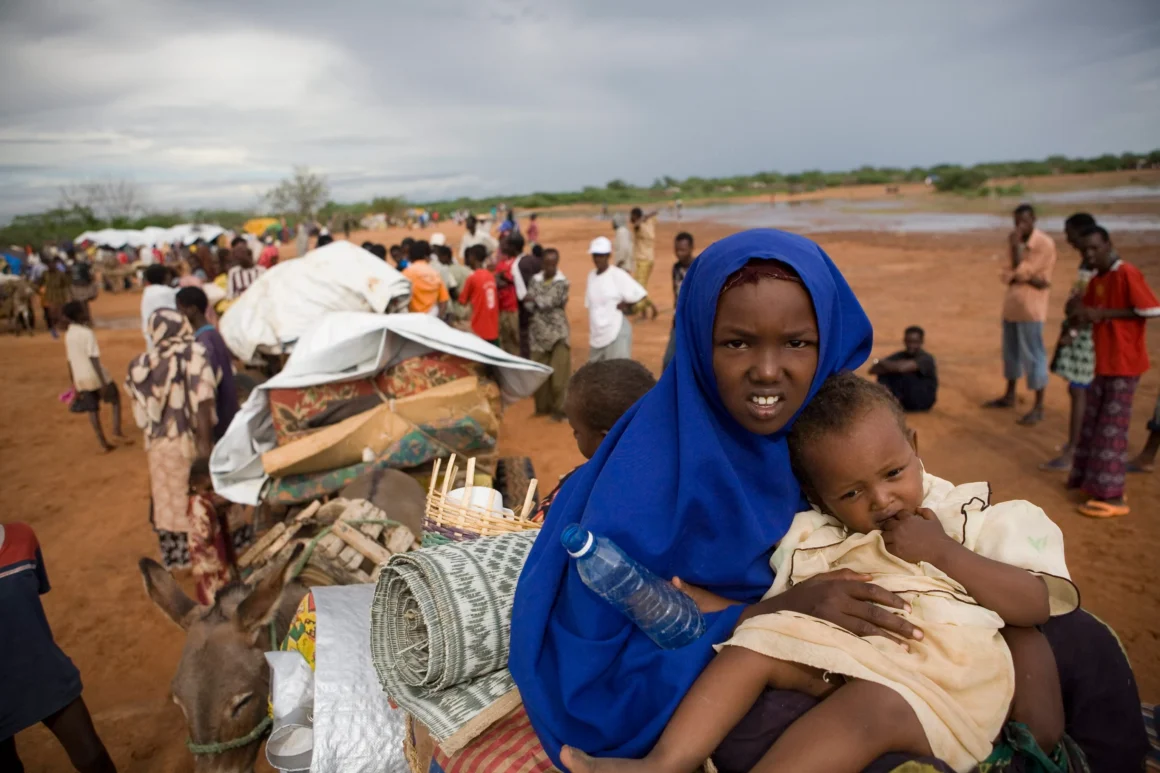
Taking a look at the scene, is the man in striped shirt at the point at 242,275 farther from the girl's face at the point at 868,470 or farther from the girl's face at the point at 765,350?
the girl's face at the point at 868,470

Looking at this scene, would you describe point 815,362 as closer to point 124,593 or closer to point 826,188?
point 124,593

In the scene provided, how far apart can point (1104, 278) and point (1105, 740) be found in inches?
227

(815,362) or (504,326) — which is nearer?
(815,362)

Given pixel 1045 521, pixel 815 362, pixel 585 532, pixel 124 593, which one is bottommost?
pixel 124 593

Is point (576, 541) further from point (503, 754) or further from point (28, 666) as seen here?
point (28, 666)

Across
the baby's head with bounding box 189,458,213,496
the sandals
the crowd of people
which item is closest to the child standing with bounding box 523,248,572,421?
the crowd of people

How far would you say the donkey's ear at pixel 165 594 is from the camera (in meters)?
2.88

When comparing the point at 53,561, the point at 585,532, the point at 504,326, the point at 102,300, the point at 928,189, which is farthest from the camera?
the point at 928,189

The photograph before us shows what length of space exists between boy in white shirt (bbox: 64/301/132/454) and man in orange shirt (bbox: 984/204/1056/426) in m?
11.8

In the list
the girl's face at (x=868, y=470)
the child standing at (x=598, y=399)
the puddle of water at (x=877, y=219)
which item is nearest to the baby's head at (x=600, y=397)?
the child standing at (x=598, y=399)

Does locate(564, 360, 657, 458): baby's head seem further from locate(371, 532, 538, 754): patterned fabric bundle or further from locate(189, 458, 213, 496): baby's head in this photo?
locate(189, 458, 213, 496): baby's head

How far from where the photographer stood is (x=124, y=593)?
5.95 m

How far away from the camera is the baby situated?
1415 millimetres

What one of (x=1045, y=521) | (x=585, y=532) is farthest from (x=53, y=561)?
(x=1045, y=521)
